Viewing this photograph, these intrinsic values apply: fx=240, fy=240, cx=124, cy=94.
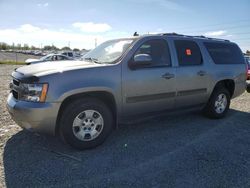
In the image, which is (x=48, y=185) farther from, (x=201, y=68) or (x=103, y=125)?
(x=201, y=68)

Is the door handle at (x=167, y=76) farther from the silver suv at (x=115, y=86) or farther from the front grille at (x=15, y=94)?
the front grille at (x=15, y=94)

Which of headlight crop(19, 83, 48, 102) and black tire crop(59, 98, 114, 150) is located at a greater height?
headlight crop(19, 83, 48, 102)

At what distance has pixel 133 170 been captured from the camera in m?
3.29

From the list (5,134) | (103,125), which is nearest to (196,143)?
(103,125)

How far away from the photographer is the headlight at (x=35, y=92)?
3.38 m

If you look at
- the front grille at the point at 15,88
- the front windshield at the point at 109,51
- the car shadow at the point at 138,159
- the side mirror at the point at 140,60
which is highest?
the front windshield at the point at 109,51

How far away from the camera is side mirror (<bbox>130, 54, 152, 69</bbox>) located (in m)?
4.02

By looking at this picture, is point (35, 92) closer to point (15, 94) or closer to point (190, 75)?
point (15, 94)

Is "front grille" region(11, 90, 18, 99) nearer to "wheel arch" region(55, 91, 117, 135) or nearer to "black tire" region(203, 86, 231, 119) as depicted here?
"wheel arch" region(55, 91, 117, 135)

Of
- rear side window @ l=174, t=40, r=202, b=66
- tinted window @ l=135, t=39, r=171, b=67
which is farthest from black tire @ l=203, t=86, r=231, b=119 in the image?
tinted window @ l=135, t=39, r=171, b=67

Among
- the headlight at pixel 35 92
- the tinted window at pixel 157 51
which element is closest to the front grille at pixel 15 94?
the headlight at pixel 35 92

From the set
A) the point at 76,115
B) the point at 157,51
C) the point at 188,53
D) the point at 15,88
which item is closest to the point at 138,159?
the point at 76,115

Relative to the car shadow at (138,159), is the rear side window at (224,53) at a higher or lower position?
higher

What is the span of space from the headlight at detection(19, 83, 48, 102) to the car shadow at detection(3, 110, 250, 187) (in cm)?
90
